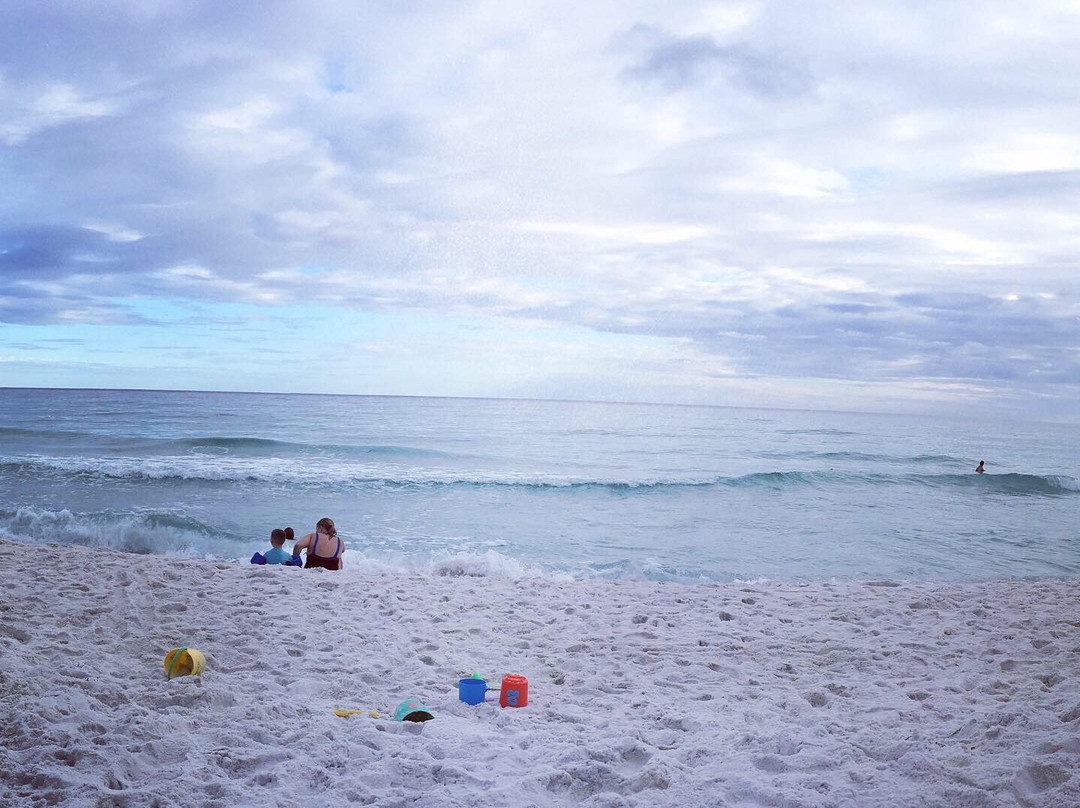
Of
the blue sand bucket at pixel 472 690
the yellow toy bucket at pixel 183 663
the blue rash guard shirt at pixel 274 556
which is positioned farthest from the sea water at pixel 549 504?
the blue sand bucket at pixel 472 690

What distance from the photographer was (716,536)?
1516cm

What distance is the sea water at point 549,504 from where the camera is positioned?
12.9 metres

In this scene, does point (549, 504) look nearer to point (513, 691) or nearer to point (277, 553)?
point (277, 553)

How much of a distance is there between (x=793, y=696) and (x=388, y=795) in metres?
3.22

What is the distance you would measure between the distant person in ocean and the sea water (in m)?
1.82

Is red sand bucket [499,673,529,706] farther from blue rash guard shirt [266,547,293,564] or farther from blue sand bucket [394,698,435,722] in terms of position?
blue rash guard shirt [266,547,293,564]

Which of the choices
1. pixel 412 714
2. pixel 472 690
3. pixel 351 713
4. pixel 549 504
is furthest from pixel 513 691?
pixel 549 504

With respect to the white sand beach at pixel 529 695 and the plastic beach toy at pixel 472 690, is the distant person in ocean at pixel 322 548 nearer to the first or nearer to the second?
the white sand beach at pixel 529 695

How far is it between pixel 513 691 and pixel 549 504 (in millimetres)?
13488

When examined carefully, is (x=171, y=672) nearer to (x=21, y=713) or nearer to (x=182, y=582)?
(x=21, y=713)

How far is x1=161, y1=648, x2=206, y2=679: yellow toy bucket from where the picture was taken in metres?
5.36

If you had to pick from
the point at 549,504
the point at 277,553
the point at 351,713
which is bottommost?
the point at 549,504

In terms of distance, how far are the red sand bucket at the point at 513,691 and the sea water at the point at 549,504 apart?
606 cm

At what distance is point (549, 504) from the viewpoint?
1864cm
